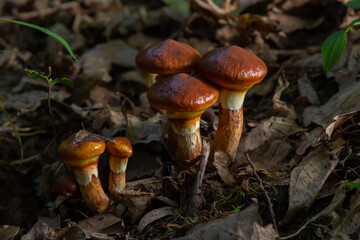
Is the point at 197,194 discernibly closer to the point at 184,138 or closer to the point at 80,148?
the point at 184,138

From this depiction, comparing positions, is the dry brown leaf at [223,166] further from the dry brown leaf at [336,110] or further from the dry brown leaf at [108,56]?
the dry brown leaf at [108,56]

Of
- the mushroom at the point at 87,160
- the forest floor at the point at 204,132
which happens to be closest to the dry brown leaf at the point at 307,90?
the forest floor at the point at 204,132

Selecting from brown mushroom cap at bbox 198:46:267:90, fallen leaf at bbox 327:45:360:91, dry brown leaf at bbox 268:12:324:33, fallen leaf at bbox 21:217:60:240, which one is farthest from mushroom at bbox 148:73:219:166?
dry brown leaf at bbox 268:12:324:33

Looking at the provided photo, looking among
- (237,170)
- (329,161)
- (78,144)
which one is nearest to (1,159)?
(78,144)

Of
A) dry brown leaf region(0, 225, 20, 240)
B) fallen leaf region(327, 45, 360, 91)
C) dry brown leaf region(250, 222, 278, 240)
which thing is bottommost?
dry brown leaf region(0, 225, 20, 240)

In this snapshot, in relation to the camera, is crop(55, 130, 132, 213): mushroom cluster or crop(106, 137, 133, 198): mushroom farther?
crop(106, 137, 133, 198): mushroom

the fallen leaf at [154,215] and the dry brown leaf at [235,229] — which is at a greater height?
the dry brown leaf at [235,229]

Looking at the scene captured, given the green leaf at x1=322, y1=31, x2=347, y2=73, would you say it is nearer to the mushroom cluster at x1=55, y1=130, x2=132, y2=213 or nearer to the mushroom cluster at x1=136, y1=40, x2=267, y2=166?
the mushroom cluster at x1=136, y1=40, x2=267, y2=166
